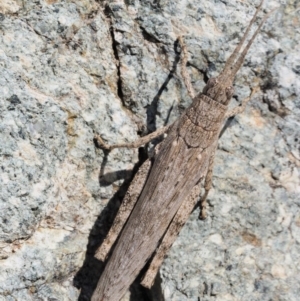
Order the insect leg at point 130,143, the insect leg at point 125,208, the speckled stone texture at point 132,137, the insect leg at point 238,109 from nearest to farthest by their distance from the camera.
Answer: the speckled stone texture at point 132,137 → the insect leg at point 125,208 → the insect leg at point 130,143 → the insect leg at point 238,109

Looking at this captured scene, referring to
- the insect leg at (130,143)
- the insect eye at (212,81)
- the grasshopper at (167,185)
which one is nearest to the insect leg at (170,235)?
the grasshopper at (167,185)

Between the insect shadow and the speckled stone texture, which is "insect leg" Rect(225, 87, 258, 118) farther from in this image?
the insect shadow

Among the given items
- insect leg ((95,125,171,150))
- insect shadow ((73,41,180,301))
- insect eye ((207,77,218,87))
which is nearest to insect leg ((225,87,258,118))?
insect eye ((207,77,218,87))

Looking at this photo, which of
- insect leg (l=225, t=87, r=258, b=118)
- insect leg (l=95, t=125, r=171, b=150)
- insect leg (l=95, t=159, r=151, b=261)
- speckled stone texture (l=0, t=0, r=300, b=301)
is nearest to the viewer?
speckled stone texture (l=0, t=0, r=300, b=301)

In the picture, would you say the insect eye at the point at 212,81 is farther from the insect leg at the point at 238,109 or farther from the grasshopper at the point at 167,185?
the insect leg at the point at 238,109

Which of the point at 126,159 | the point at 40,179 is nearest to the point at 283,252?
the point at 126,159

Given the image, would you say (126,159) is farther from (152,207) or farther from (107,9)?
(107,9)
